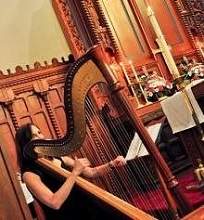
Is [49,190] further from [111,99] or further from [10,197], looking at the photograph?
[111,99]

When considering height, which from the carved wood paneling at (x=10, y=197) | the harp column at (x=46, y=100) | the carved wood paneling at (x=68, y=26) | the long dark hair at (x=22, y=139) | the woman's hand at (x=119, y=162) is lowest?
the woman's hand at (x=119, y=162)

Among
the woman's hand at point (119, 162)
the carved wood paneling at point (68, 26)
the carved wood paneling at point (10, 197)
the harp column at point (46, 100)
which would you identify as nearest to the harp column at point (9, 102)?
the harp column at point (46, 100)

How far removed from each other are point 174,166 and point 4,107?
7.43 ft

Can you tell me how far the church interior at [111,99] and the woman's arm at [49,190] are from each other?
0.22ft

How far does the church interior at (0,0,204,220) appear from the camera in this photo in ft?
8.21

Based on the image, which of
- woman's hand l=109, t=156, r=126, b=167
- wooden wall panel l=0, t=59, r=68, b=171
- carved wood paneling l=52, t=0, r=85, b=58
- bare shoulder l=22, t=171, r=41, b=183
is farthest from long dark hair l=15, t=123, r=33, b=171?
carved wood paneling l=52, t=0, r=85, b=58

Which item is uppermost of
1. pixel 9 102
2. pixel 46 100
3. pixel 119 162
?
pixel 9 102

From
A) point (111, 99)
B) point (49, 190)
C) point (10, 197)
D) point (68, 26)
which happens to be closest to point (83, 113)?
point (49, 190)

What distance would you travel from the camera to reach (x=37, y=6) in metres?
6.94

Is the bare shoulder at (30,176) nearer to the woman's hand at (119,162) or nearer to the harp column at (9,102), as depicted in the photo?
the woman's hand at (119,162)

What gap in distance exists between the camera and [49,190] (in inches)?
110

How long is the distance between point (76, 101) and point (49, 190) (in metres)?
0.68

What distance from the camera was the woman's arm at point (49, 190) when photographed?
267cm

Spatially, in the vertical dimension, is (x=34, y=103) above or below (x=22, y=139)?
above
